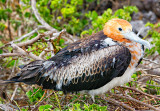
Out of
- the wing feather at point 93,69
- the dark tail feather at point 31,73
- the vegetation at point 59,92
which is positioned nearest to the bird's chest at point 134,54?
the wing feather at point 93,69

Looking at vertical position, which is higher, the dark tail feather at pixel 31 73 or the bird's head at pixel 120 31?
the bird's head at pixel 120 31

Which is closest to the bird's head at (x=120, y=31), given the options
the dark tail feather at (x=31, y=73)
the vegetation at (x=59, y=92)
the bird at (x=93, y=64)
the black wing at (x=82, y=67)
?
the bird at (x=93, y=64)

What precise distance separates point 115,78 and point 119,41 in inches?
18.0

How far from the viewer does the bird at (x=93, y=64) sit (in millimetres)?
3223

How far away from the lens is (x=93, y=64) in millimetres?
3252

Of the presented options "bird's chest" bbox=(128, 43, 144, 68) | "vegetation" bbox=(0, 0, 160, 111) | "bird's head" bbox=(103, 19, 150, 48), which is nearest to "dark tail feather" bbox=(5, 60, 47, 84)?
"vegetation" bbox=(0, 0, 160, 111)

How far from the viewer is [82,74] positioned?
129 inches

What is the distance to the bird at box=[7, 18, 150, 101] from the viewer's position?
322 centimetres

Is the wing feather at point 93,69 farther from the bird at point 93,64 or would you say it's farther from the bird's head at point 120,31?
the bird's head at point 120,31

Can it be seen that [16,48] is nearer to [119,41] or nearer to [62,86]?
[62,86]

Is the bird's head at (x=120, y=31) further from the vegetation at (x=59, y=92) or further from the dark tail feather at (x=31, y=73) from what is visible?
→ the dark tail feather at (x=31, y=73)

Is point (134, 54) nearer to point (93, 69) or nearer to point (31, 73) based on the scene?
point (93, 69)

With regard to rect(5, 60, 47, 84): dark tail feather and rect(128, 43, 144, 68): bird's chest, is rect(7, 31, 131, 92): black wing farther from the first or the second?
rect(128, 43, 144, 68): bird's chest

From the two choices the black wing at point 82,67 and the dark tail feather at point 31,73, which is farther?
the dark tail feather at point 31,73
